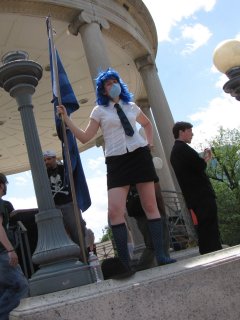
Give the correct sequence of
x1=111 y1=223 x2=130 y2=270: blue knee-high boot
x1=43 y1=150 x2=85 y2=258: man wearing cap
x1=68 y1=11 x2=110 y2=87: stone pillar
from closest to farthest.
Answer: x1=111 y1=223 x2=130 y2=270: blue knee-high boot, x1=43 y1=150 x2=85 y2=258: man wearing cap, x1=68 y1=11 x2=110 y2=87: stone pillar

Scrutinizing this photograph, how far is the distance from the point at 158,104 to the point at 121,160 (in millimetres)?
9882

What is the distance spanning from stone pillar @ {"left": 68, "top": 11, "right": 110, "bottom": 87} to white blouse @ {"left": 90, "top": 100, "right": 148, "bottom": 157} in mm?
6264

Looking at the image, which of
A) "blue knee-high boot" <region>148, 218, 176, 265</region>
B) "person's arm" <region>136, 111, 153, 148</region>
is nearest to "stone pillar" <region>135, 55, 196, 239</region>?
"person's arm" <region>136, 111, 153, 148</region>

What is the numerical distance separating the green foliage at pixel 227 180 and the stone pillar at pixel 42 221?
2631 centimetres

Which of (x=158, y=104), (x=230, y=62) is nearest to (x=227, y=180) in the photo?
(x=158, y=104)

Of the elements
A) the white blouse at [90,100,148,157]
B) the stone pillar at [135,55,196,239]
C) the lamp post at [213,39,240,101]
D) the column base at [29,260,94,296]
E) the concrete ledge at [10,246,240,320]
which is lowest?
the concrete ledge at [10,246,240,320]

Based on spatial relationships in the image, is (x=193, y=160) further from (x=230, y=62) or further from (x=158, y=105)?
(x=158, y=105)

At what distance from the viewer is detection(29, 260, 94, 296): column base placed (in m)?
4.04

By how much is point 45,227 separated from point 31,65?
197 centimetres

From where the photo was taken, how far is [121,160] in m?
4.10

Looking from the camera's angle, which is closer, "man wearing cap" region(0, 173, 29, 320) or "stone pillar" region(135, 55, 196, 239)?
"man wearing cap" region(0, 173, 29, 320)

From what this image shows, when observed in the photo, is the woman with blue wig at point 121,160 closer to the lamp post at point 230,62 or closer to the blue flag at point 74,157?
the blue flag at point 74,157

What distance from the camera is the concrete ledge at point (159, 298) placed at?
301 centimetres

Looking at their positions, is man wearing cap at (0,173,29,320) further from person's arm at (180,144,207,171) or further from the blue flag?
person's arm at (180,144,207,171)
